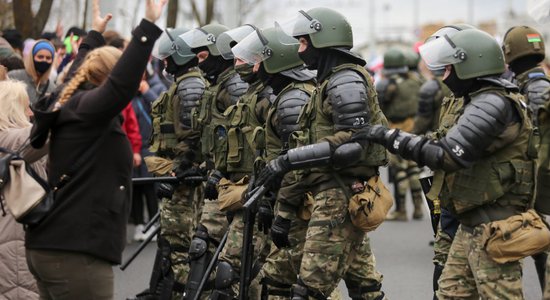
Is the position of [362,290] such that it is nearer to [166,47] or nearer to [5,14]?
[166,47]

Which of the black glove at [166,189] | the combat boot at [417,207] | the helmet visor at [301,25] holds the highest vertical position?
the helmet visor at [301,25]

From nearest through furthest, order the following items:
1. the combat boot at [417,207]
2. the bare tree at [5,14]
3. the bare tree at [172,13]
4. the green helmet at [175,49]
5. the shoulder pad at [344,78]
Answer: the shoulder pad at [344,78] < the green helmet at [175,49] < the combat boot at [417,207] < the bare tree at [172,13] < the bare tree at [5,14]

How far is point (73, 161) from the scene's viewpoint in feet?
16.9

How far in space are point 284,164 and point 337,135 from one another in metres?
0.36

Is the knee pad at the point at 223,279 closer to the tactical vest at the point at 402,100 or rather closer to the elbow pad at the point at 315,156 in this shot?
the elbow pad at the point at 315,156

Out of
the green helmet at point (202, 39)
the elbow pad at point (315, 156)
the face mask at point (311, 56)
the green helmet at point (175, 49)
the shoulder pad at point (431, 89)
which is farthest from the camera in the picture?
the shoulder pad at point (431, 89)

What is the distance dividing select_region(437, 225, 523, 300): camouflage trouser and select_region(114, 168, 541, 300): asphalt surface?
304 cm

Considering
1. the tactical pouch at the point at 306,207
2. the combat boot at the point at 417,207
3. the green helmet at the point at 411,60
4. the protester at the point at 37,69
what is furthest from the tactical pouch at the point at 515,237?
the green helmet at the point at 411,60

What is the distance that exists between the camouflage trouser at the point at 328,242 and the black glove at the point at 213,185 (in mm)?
1354

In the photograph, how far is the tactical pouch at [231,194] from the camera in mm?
7559

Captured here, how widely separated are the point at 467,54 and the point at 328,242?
1.40 meters

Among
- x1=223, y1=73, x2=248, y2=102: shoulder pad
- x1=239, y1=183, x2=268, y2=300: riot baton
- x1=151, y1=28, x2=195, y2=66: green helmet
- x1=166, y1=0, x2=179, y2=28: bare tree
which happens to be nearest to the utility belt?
x1=239, y1=183, x2=268, y2=300: riot baton

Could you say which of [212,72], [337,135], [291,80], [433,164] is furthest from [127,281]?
[433,164]

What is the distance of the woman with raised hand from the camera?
506 cm
